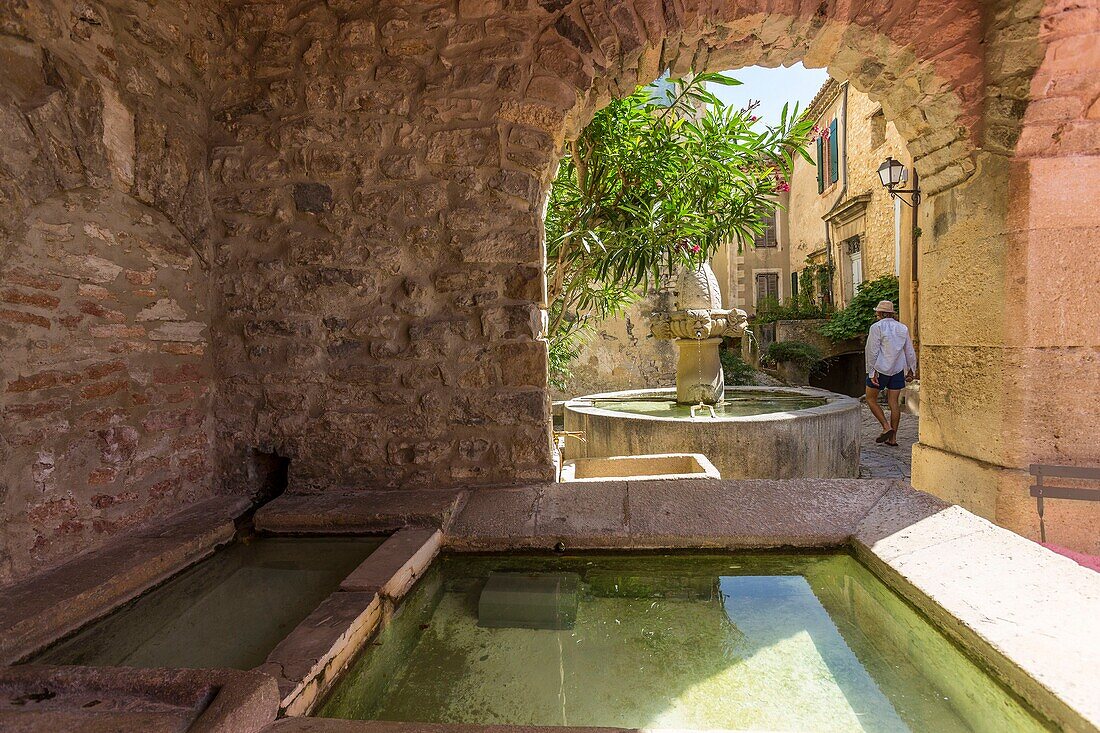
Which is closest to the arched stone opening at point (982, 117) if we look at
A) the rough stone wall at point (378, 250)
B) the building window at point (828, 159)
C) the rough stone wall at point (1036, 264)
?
the rough stone wall at point (1036, 264)

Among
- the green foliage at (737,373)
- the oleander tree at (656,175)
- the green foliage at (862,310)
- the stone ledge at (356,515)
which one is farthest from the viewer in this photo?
the green foliage at (862,310)

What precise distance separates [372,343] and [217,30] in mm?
1444

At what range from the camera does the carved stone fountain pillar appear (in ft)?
15.8

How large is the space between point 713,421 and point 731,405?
167 centimetres

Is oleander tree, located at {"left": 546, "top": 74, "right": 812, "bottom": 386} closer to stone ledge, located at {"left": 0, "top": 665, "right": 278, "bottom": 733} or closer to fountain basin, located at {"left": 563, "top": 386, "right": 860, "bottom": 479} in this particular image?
fountain basin, located at {"left": 563, "top": 386, "right": 860, "bottom": 479}

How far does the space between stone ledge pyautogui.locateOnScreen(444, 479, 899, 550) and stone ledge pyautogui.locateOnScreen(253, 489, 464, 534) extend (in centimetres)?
8

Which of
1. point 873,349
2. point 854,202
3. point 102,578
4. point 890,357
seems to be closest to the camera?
point 102,578

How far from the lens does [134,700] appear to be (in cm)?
99

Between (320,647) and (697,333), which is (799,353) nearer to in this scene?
(697,333)

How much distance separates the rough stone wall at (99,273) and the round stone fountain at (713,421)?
2792mm

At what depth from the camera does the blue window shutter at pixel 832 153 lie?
1303cm

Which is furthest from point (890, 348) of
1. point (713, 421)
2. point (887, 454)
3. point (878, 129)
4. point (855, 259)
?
point (855, 259)

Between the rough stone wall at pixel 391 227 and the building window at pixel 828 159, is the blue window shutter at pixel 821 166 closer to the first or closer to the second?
the building window at pixel 828 159

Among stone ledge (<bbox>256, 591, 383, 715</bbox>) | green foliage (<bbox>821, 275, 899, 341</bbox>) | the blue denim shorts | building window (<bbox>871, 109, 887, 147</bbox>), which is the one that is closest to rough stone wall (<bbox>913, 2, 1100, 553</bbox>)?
stone ledge (<bbox>256, 591, 383, 715</bbox>)
